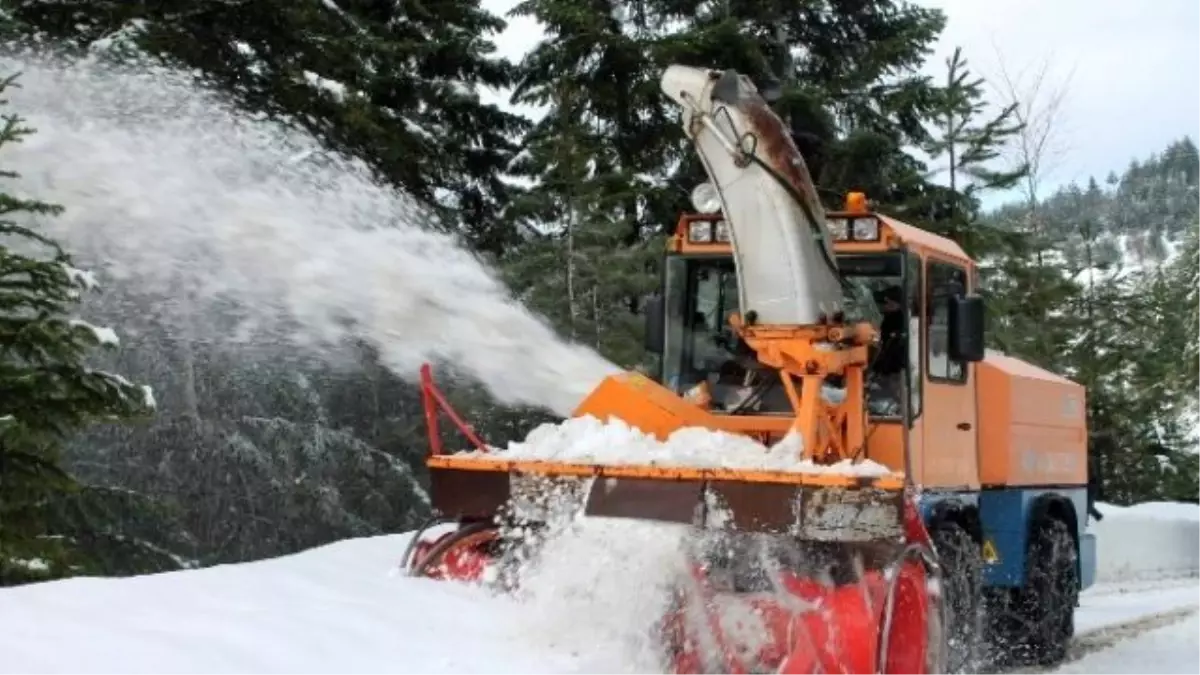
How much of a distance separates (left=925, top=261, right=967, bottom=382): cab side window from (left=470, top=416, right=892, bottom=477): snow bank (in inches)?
50.9

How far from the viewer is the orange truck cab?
6.85m

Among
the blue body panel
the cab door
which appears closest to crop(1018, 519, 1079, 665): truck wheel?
the blue body panel

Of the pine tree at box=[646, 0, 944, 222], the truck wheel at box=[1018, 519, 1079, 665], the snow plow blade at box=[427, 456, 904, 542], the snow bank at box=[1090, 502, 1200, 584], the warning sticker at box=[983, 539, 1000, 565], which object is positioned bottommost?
the snow bank at box=[1090, 502, 1200, 584]

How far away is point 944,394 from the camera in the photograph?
723cm

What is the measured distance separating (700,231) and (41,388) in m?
3.72

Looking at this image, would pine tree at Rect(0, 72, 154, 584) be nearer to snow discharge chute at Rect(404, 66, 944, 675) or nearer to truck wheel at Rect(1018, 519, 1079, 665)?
snow discharge chute at Rect(404, 66, 944, 675)

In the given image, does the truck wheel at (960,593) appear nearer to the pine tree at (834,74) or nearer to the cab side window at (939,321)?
the cab side window at (939,321)

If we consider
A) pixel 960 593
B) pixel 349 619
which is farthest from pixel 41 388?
pixel 960 593

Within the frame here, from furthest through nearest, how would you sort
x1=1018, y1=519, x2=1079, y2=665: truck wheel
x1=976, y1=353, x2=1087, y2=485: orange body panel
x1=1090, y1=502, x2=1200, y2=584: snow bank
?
x1=1090, y1=502, x2=1200, y2=584: snow bank, x1=1018, y1=519, x2=1079, y2=665: truck wheel, x1=976, y1=353, x2=1087, y2=485: orange body panel

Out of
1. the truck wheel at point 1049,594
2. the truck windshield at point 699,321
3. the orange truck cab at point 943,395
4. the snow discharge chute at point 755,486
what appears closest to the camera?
the snow discharge chute at point 755,486

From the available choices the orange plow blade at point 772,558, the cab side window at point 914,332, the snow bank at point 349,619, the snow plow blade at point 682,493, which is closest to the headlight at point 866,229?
the cab side window at point 914,332

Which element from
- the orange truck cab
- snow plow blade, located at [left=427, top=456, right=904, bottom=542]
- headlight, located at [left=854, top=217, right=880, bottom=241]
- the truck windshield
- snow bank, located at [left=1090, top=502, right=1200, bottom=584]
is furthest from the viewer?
snow bank, located at [left=1090, top=502, right=1200, bottom=584]

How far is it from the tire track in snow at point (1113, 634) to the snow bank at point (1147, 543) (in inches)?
214

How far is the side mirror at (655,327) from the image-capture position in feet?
25.0
